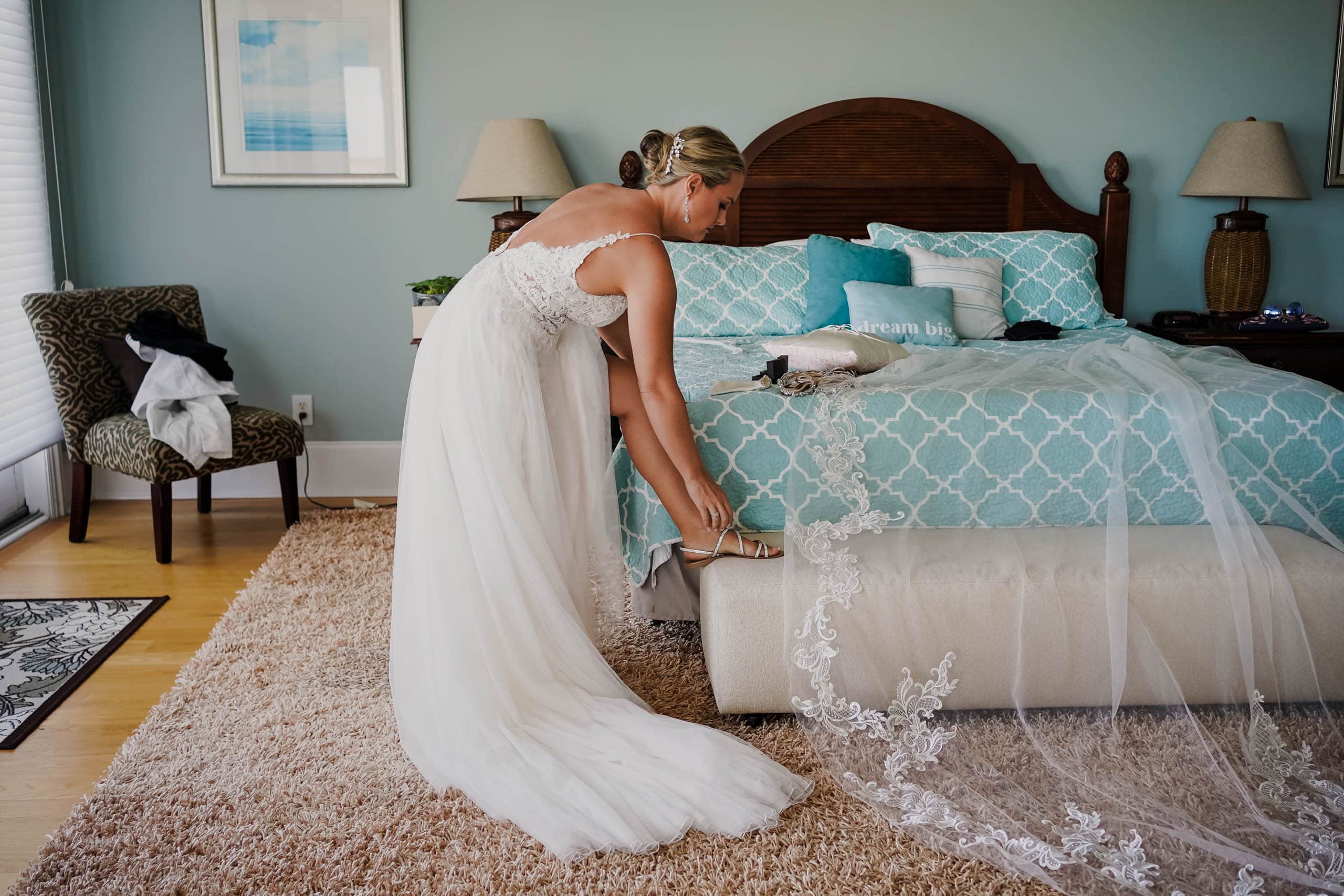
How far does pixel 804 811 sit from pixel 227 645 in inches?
63.3

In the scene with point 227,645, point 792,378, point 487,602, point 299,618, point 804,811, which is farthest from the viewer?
point 299,618

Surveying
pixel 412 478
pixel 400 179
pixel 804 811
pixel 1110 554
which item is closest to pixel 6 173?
pixel 400 179

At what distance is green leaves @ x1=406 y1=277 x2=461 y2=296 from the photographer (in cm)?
386

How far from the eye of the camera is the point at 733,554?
2.23 m

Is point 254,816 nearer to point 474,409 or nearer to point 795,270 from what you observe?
point 474,409

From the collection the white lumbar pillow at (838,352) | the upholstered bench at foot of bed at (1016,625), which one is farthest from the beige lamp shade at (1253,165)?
the upholstered bench at foot of bed at (1016,625)

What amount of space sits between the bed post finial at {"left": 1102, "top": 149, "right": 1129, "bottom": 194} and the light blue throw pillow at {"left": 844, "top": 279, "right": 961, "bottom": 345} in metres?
1.12

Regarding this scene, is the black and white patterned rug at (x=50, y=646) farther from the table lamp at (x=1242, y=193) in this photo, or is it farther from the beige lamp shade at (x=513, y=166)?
the table lamp at (x=1242, y=193)

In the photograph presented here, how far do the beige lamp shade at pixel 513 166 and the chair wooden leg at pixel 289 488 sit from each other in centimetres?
116

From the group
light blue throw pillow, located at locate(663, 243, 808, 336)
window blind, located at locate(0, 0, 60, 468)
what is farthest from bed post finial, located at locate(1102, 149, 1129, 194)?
window blind, located at locate(0, 0, 60, 468)

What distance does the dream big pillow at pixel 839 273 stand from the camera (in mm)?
3635

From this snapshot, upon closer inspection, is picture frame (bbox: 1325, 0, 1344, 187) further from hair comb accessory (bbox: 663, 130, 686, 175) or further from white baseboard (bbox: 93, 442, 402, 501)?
white baseboard (bbox: 93, 442, 402, 501)

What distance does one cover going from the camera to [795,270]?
149 inches

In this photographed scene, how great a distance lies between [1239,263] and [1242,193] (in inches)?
10.9
